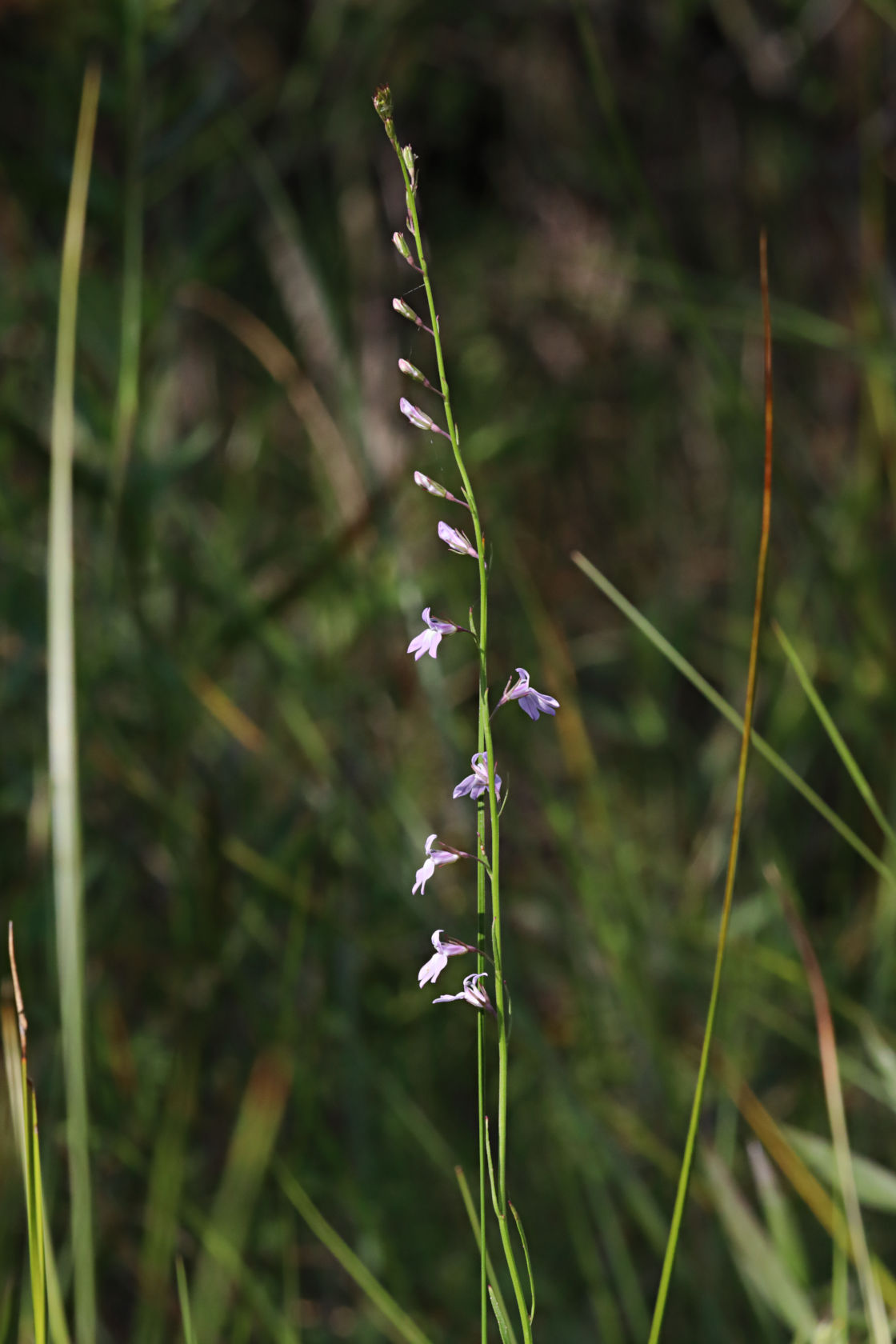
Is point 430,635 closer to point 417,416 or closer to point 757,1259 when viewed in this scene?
point 417,416

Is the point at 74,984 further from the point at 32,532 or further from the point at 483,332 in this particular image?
the point at 483,332

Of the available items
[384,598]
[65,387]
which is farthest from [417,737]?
[65,387]

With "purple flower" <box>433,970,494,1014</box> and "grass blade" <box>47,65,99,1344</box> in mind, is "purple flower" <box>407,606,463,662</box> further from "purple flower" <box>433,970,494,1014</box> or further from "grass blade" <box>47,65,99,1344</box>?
"grass blade" <box>47,65,99,1344</box>

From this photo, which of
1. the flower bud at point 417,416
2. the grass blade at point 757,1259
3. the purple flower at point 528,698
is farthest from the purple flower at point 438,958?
the grass blade at point 757,1259

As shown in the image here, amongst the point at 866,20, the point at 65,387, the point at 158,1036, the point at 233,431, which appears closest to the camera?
the point at 65,387

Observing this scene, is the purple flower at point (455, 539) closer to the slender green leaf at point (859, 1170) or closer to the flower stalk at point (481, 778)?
the flower stalk at point (481, 778)

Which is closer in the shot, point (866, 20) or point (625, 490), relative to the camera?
point (866, 20)

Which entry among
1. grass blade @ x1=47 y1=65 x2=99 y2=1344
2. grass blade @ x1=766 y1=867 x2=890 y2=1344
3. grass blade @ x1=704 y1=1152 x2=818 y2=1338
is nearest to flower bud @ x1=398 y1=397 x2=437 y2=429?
grass blade @ x1=47 y1=65 x2=99 y2=1344

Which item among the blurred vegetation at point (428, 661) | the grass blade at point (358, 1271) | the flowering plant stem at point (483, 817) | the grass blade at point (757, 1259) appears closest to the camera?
the flowering plant stem at point (483, 817)
